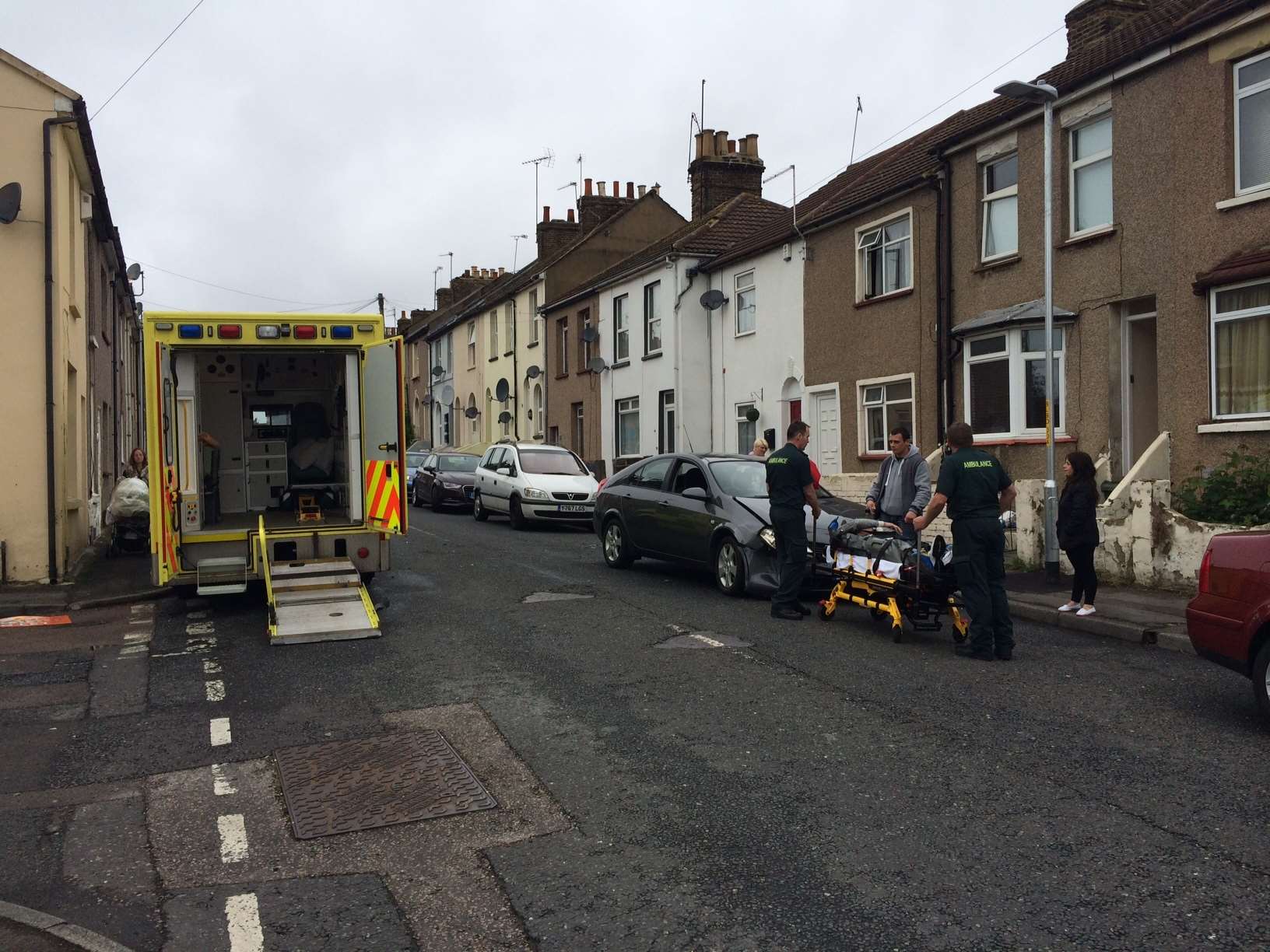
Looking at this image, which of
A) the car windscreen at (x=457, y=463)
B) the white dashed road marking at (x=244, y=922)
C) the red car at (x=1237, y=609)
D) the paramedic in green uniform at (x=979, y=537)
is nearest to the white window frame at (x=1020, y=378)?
the paramedic in green uniform at (x=979, y=537)

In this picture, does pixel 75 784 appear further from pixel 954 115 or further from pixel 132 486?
pixel 954 115

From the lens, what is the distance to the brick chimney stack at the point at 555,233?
38.9m

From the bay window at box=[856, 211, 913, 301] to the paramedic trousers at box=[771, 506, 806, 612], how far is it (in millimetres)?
9446

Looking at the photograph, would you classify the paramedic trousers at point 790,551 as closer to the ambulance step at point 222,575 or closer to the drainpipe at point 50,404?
the ambulance step at point 222,575

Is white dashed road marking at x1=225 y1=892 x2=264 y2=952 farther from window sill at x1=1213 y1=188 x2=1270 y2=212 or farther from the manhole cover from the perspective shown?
window sill at x1=1213 y1=188 x2=1270 y2=212

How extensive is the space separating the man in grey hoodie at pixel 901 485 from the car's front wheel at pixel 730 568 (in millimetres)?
1415

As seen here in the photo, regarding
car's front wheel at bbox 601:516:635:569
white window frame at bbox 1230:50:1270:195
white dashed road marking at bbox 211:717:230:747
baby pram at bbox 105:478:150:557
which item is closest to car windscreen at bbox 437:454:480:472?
baby pram at bbox 105:478:150:557

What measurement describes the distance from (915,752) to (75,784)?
170 inches

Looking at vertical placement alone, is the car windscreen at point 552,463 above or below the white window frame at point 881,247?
below

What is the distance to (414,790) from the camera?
5473 mm

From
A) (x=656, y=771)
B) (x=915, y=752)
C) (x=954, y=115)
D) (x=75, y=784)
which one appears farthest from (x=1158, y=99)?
(x=75, y=784)

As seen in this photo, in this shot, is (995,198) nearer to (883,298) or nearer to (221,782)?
(883,298)

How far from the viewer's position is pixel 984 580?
8.55 m

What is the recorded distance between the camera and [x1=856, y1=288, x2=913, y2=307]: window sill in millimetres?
18469
